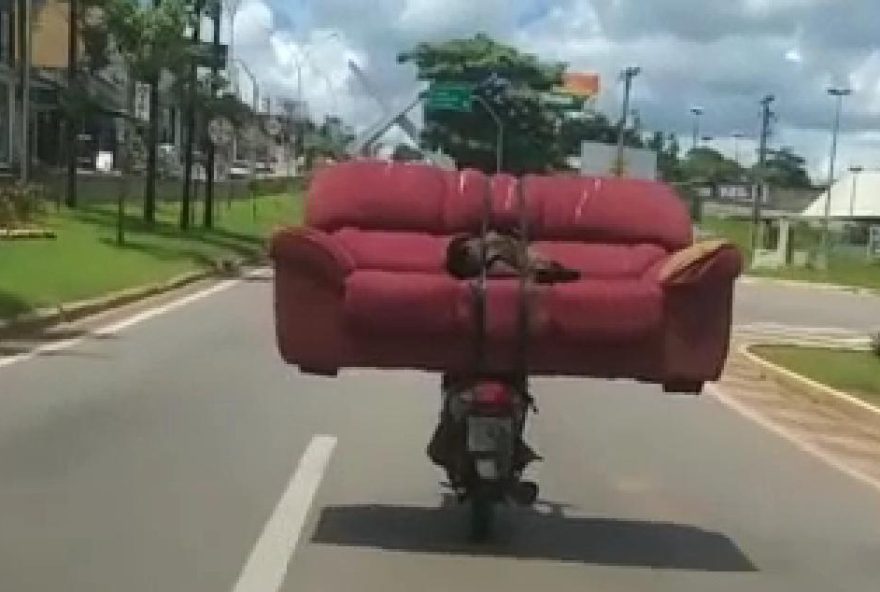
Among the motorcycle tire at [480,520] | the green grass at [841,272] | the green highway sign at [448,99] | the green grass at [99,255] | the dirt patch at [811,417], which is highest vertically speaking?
the green highway sign at [448,99]

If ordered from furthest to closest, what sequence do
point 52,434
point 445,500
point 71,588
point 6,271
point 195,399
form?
point 6,271 → point 195,399 → point 52,434 → point 445,500 → point 71,588

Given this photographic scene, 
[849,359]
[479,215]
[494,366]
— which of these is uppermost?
[479,215]

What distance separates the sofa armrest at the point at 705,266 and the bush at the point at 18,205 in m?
30.3

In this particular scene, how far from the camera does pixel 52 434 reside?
14.0m

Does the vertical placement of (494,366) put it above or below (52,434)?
above

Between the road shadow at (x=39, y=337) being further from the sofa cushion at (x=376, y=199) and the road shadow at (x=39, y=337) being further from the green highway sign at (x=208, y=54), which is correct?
the green highway sign at (x=208, y=54)

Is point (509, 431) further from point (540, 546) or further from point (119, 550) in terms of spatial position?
point (119, 550)

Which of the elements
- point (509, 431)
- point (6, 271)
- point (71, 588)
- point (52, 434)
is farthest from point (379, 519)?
point (6, 271)

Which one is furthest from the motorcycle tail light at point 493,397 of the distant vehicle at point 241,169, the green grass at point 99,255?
the distant vehicle at point 241,169

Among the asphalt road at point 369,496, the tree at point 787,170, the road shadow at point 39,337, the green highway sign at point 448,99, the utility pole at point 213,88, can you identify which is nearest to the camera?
the asphalt road at point 369,496

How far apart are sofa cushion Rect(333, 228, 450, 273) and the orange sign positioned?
340ft

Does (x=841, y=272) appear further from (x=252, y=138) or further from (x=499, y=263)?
(x=499, y=263)

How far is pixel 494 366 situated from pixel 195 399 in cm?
765

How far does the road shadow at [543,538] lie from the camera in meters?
9.99
